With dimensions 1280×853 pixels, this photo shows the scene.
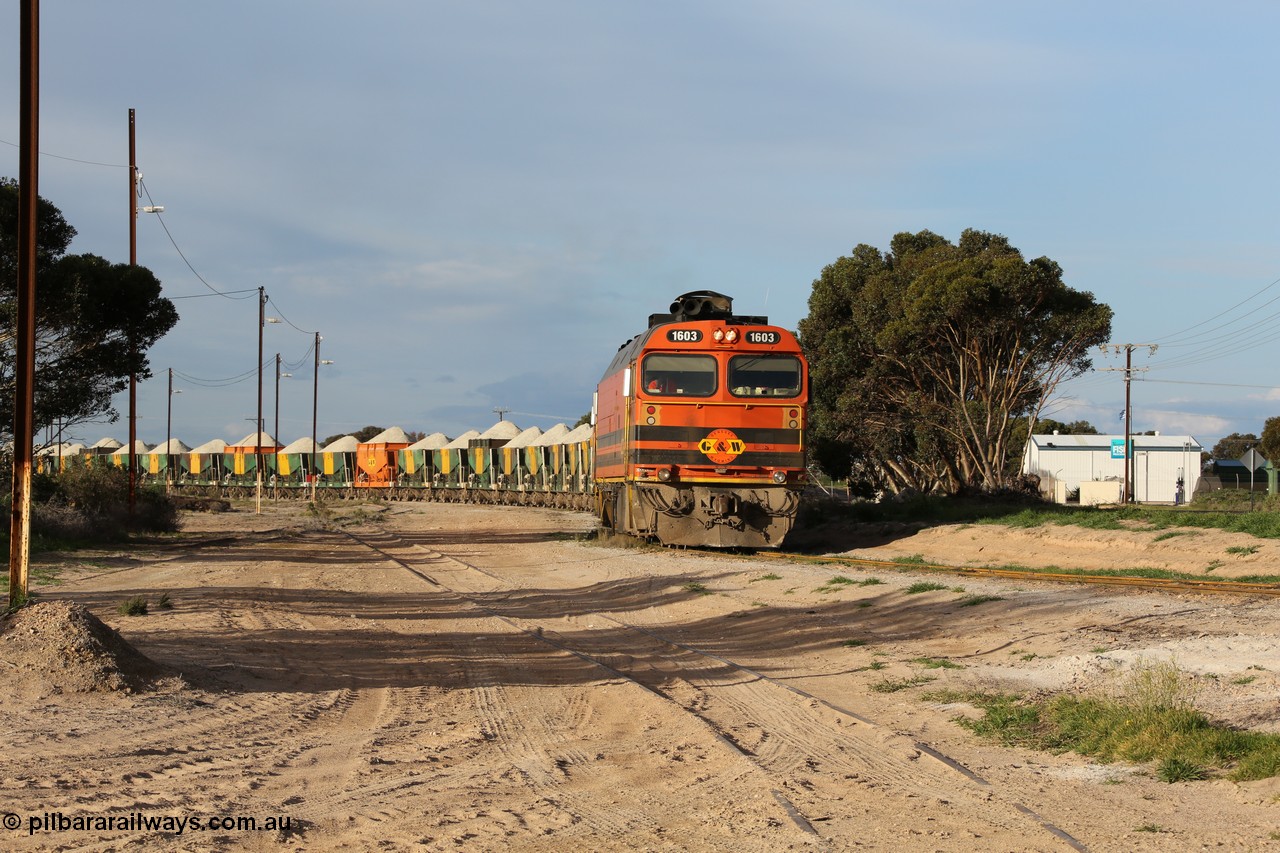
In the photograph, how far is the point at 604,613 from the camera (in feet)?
47.5

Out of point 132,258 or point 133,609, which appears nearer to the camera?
point 133,609

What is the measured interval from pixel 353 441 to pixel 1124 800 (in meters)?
74.3

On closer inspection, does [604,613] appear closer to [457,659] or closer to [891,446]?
[457,659]

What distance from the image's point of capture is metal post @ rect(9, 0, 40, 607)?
10836 millimetres

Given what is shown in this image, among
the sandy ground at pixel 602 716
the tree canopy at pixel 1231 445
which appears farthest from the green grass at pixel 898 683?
the tree canopy at pixel 1231 445

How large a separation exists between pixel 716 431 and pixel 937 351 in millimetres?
Answer: 18931

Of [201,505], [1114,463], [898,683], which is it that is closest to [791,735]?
[898,683]

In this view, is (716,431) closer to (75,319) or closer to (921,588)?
(921,588)

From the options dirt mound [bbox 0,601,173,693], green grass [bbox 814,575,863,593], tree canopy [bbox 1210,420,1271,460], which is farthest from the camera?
tree canopy [bbox 1210,420,1271,460]

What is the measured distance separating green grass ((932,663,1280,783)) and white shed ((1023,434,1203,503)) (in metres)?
57.8

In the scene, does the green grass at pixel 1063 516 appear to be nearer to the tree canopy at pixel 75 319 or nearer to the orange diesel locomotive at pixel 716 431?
the orange diesel locomotive at pixel 716 431

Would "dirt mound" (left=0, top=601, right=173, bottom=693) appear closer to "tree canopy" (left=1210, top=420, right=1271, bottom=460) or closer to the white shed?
the white shed

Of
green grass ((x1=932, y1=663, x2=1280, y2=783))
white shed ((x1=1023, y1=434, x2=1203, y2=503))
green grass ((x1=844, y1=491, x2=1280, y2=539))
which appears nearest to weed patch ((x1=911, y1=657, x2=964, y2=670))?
green grass ((x1=932, y1=663, x2=1280, y2=783))

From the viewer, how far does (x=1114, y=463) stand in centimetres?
7125
